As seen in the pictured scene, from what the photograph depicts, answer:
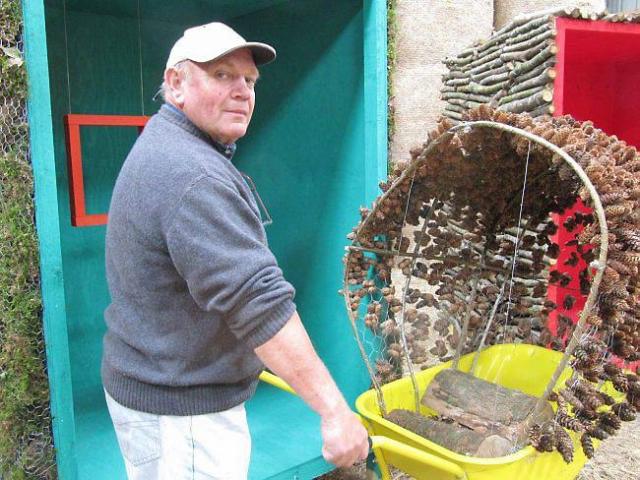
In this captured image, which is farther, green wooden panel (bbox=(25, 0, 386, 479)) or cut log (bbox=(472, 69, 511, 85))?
cut log (bbox=(472, 69, 511, 85))

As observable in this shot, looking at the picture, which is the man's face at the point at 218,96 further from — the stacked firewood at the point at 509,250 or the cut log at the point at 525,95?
the cut log at the point at 525,95

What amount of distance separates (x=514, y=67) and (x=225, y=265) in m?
3.39

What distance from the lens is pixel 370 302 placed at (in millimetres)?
2738

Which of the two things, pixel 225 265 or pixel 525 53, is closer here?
pixel 225 265

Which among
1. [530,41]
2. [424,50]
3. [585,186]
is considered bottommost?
[585,186]

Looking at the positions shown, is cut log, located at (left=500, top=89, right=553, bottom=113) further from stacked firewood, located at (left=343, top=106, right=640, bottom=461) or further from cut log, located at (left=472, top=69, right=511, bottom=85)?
stacked firewood, located at (left=343, top=106, right=640, bottom=461)

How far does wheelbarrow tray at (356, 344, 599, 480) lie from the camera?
1.82 metres

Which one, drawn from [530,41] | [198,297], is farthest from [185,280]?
[530,41]

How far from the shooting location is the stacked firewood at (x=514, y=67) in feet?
11.7

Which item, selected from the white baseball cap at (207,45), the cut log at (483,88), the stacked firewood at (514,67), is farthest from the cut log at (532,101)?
the white baseball cap at (207,45)

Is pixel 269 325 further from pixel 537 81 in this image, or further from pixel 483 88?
pixel 483 88

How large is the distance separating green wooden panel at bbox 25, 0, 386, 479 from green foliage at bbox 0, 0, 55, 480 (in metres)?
0.63

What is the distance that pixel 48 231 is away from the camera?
188cm

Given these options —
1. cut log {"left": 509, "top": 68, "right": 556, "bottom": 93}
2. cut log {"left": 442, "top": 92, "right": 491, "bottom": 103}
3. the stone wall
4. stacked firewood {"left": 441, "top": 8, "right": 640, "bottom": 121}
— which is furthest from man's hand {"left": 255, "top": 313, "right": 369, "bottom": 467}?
the stone wall
